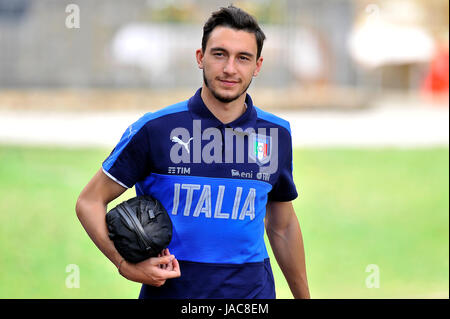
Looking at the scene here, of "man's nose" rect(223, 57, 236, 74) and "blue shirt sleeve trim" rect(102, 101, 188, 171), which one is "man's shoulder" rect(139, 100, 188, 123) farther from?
"man's nose" rect(223, 57, 236, 74)

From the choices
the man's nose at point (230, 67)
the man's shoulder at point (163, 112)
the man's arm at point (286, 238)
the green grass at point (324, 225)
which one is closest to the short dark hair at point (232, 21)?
the man's nose at point (230, 67)

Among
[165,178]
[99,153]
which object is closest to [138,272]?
[165,178]

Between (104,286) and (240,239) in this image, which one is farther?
(104,286)

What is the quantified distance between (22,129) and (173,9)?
933cm

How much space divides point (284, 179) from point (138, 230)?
0.91 m

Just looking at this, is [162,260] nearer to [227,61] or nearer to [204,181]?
[204,181]

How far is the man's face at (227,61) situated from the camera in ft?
12.0

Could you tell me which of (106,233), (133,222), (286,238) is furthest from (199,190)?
(286,238)

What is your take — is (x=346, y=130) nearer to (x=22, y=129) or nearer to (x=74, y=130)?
(x=74, y=130)

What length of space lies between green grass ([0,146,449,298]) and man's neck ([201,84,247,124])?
15.3 ft

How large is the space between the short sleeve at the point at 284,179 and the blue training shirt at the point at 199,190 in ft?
0.76

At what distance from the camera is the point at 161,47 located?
27.0m

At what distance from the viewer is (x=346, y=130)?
21000 millimetres

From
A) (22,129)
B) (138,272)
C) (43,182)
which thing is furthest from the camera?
(22,129)
